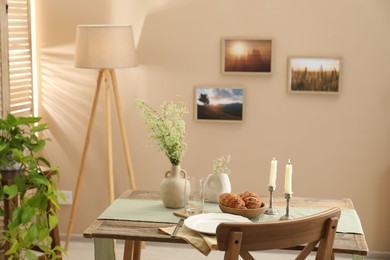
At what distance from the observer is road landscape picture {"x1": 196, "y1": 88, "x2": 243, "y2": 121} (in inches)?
175

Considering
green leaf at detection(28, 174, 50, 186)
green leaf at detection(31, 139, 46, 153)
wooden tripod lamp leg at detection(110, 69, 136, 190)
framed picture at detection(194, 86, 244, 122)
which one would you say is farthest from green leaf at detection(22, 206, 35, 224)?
framed picture at detection(194, 86, 244, 122)

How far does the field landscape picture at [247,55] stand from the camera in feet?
14.3

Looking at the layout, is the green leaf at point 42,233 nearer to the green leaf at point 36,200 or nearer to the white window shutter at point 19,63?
the green leaf at point 36,200

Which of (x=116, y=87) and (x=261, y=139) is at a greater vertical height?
(x=116, y=87)

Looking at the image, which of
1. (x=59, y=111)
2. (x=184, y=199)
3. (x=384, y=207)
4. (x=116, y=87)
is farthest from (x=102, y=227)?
(x=384, y=207)

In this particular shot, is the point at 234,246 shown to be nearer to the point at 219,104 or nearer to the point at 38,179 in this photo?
the point at 38,179

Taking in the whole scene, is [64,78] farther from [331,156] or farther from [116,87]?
[331,156]

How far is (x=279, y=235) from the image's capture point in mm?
2354

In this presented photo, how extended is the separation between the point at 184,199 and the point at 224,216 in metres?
0.21

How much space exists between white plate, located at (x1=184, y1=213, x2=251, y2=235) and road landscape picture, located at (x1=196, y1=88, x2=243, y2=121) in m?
1.60

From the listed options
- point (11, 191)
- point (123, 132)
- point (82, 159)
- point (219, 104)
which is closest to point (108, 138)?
point (123, 132)

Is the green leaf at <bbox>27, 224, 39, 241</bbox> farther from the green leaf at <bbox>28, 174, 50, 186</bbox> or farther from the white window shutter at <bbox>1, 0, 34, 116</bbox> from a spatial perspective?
the white window shutter at <bbox>1, 0, 34, 116</bbox>

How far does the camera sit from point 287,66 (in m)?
4.37

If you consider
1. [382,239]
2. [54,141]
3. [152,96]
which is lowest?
[382,239]
